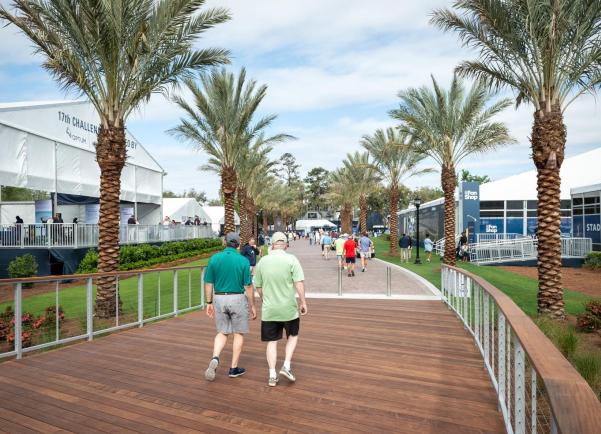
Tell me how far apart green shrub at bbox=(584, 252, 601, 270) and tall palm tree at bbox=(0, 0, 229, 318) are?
21.8 metres

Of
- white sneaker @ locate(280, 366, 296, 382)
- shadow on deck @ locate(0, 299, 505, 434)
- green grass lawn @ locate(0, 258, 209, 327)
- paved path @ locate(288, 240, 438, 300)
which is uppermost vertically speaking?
white sneaker @ locate(280, 366, 296, 382)

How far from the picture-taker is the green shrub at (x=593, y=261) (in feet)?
76.1

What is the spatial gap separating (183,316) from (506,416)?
7.37 metres

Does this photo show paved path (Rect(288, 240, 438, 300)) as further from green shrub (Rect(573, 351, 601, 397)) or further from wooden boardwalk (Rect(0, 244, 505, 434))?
green shrub (Rect(573, 351, 601, 397))

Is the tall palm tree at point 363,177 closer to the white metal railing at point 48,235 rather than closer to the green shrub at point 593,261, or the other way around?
the green shrub at point 593,261

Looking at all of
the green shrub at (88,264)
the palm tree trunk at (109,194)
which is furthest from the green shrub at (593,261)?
the green shrub at (88,264)

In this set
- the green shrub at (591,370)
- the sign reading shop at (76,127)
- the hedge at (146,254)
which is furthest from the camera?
the sign reading shop at (76,127)

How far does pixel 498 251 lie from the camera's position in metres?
26.2

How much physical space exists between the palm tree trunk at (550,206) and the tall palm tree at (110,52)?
27.7 ft

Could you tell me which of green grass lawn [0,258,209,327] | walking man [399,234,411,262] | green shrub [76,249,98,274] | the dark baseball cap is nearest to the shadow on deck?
the dark baseball cap

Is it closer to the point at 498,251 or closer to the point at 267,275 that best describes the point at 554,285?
the point at 267,275

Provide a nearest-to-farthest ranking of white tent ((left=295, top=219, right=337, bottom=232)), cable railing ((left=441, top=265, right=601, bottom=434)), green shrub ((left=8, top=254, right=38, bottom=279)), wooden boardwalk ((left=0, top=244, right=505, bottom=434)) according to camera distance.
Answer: cable railing ((left=441, top=265, right=601, bottom=434)) < wooden boardwalk ((left=0, top=244, right=505, bottom=434)) < green shrub ((left=8, top=254, right=38, bottom=279)) < white tent ((left=295, top=219, right=337, bottom=232))

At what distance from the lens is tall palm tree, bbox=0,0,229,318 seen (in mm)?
10250

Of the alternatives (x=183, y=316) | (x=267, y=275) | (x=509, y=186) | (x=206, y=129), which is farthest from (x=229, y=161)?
(x=509, y=186)
